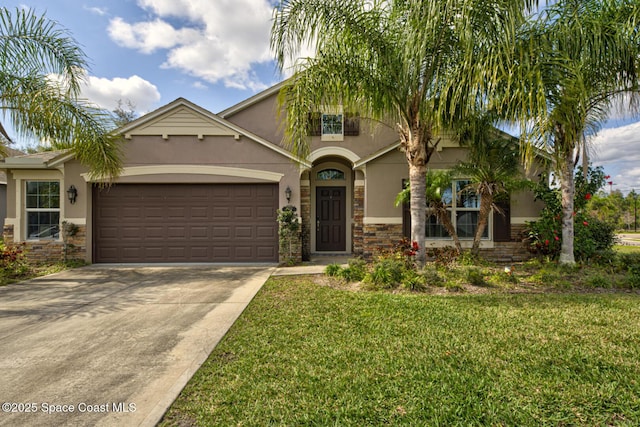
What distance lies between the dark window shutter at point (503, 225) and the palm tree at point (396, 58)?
4010 millimetres

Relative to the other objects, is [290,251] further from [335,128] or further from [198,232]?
[335,128]

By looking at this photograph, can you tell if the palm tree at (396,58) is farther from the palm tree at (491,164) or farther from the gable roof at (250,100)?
the gable roof at (250,100)

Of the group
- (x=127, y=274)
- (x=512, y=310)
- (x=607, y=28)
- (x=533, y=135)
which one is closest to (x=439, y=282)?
(x=512, y=310)

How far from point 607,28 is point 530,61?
7.35 ft

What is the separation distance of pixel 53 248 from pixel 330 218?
874 cm

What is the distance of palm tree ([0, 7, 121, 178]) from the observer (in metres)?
6.85

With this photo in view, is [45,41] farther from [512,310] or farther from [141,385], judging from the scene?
[512,310]

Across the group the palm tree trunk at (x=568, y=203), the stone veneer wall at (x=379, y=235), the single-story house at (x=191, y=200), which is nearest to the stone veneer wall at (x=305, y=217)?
the single-story house at (x=191, y=200)

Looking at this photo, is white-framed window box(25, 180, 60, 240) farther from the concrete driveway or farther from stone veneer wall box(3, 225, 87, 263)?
the concrete driveway

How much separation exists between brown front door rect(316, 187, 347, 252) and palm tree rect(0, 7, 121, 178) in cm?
659

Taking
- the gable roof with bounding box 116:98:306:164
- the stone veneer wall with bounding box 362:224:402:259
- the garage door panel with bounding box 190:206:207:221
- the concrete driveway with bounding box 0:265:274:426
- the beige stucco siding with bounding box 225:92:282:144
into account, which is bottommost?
the concrete driveway with bounding box 0:265:274:426

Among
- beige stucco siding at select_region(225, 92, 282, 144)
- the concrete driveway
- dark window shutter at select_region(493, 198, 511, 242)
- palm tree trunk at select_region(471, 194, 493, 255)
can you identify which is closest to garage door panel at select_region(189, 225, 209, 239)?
the concrete driveway

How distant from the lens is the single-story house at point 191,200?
9.02 metres

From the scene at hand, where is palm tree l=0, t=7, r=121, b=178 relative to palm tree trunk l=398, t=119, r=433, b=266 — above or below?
above
